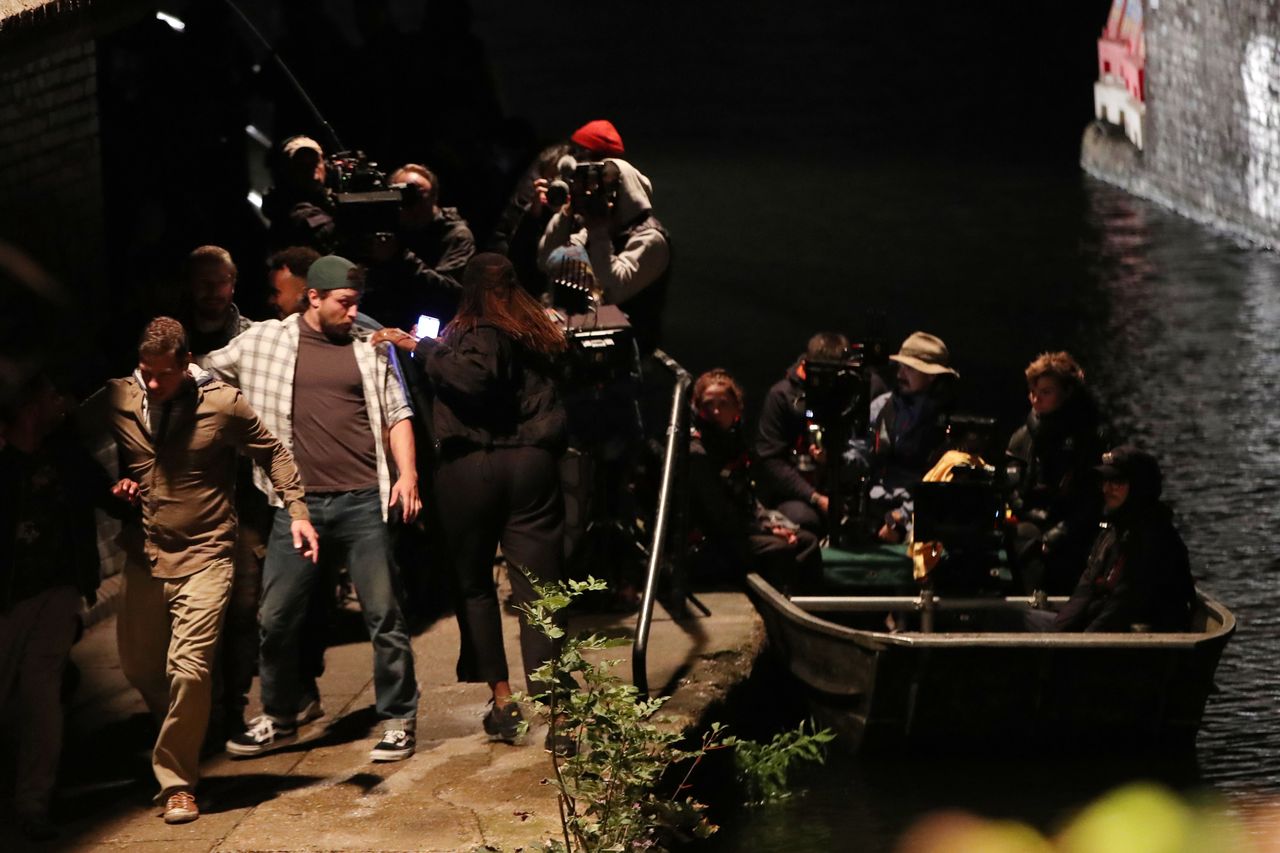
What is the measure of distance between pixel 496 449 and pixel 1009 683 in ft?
8.09

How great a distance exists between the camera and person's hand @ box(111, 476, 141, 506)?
229 inches

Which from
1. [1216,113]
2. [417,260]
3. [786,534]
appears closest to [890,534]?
[786,534]

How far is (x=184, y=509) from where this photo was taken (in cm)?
583

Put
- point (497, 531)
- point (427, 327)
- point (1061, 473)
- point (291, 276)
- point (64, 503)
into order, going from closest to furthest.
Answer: point (64, 503) < point (497, 531) < point (427, 327) < point (291, 276) < point (1061, 473)

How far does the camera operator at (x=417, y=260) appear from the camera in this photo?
24.6ft

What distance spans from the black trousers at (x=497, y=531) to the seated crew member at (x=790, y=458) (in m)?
2.41

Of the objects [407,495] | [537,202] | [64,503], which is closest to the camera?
[64,503]

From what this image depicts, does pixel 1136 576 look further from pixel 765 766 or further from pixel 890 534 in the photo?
pixel 765 766

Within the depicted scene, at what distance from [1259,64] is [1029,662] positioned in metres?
11.2

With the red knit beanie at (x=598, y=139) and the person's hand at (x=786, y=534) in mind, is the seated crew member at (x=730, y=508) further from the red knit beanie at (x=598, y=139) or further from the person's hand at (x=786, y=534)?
the red knit beanie at (x=598, y=139)

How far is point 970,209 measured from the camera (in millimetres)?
20688

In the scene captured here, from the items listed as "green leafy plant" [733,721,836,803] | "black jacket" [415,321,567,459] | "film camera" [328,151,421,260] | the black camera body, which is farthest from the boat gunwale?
"film camera" [328,151,421,260]

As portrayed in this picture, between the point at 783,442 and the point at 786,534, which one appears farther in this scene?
the point at 783,442

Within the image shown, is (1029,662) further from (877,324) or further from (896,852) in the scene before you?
(877,324)
